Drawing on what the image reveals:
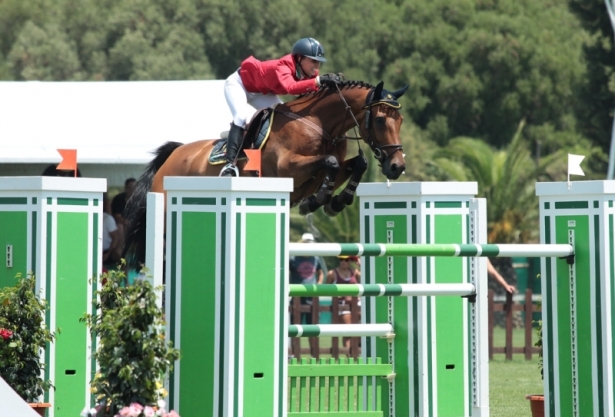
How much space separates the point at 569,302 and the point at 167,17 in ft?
93.4

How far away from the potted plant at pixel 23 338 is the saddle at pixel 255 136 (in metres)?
2.21

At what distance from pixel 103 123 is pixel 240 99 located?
4.39 meters

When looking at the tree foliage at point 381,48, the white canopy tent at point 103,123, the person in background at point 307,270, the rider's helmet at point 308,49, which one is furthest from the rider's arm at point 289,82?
the tree foliage at point 381,48

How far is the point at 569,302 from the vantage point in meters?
5.14

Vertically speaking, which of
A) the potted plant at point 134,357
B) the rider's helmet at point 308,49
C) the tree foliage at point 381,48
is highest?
the tree foliage at point 381,48

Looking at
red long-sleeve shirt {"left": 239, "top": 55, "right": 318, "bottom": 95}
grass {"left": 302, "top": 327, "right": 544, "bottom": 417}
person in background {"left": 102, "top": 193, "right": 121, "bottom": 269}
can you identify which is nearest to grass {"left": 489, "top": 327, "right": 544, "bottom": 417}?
grass {"left": 302, "top": 327, "right": 544, "bottom": 417}

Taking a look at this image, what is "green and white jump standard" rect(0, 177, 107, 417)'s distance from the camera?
4969 millimetres

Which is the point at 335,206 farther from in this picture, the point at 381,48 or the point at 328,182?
the point at 381,48

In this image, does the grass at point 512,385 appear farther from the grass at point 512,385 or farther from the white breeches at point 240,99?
the white breeches at point 240,99

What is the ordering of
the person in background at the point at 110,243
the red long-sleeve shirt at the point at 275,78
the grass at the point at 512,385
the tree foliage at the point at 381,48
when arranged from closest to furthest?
the red long-sleeve shirt at the point at 275,78, the grass at the point at 512,385, the person in background at the point at 110,243, the tree foliage at the point at 381,48

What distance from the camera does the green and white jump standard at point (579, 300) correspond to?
196 inches

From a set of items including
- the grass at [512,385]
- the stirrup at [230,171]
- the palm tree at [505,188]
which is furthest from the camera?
the palm tree at [505,188]

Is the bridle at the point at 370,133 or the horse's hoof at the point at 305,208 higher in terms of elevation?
the bridle at the point at 370,133

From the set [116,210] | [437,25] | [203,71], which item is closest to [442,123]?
[437,25]
